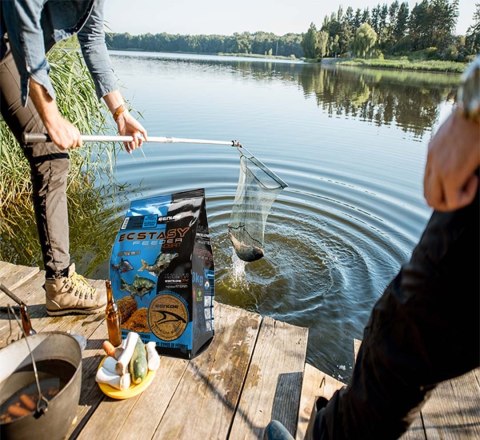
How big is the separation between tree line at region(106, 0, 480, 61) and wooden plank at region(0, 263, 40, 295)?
170 feet

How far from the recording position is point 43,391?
1528 mm

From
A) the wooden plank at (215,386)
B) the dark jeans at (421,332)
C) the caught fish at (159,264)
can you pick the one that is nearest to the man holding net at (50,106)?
the caught fish at (159,264)

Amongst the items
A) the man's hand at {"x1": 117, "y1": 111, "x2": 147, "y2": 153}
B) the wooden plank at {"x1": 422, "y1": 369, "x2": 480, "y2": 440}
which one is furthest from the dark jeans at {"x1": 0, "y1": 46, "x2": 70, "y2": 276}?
the wooden plank at {"x1": 422, "y1": 369, "x2": 480, "y2": 440}

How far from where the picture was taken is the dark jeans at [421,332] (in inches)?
31.0

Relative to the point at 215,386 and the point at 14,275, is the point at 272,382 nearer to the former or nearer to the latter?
the point at 215,386

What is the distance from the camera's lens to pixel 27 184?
4.63 metres

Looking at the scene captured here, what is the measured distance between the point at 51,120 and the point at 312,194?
4.24 meters

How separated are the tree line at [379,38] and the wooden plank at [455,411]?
51.2m

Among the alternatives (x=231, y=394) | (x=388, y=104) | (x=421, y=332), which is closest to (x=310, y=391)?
(x=231, y=394)

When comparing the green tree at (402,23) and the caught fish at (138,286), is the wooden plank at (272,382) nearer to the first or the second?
the caught fish at (138,286)

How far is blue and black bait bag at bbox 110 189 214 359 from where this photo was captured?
6.12 feet

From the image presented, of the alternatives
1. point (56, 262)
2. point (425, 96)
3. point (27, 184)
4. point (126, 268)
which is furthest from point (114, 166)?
point (425, 96)

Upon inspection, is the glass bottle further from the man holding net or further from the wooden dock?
the man holding net

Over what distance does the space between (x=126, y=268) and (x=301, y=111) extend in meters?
11.4
